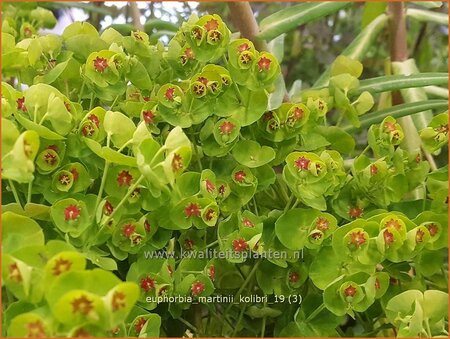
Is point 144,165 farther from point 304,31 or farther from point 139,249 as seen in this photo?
point 304,31

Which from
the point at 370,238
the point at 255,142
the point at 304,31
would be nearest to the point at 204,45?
the point at 255,142

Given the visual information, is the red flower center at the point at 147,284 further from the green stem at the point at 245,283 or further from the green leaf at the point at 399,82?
the green leaf at the point at 399,82

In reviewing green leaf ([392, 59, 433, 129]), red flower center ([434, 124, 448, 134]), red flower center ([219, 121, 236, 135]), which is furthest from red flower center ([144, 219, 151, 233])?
green leaf ([392, 59, 433, 129])

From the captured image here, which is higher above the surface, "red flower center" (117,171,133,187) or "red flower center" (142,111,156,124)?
"red flower center" (142,111,156,124)

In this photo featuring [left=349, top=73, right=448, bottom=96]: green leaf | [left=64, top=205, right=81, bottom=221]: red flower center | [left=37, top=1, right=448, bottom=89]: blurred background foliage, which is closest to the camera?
[left=64, top=205, right=81, bottom=221]: red flower center

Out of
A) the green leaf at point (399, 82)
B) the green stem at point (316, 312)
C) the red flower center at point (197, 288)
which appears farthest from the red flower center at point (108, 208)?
the green leaf at point (399, 82)

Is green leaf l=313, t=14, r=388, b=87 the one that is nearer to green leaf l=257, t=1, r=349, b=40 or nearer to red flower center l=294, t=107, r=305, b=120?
green leaf l=257, t=1, r=349, b=40
